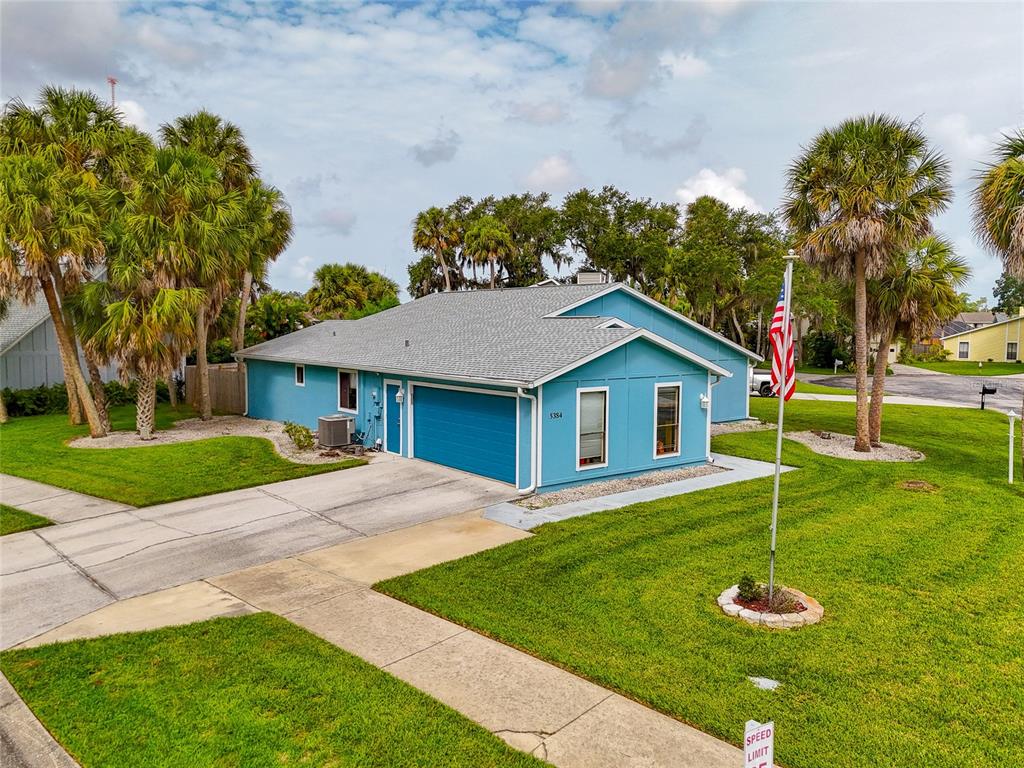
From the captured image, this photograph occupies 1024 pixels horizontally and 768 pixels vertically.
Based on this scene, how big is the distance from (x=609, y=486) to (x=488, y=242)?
101 ft

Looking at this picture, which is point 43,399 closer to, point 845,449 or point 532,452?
point 532,452

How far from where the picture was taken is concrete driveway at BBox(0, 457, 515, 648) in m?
8.00

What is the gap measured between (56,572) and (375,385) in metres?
9.19

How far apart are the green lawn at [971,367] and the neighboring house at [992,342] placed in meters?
1.86

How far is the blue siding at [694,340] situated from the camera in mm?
19641

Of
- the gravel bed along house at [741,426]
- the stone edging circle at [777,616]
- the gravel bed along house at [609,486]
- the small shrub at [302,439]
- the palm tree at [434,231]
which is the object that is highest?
the palm tree at [434,231]

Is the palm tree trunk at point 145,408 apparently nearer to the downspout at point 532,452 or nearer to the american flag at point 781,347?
the downspout at point 532,452

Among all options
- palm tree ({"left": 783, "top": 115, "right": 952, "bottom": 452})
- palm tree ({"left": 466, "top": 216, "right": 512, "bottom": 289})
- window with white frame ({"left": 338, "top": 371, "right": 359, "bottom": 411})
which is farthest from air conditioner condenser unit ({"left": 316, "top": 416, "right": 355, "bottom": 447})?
palm tree ({"left": 466, "top": 216, "right": 512, "bottom": 289})

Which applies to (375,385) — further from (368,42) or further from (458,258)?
(458,258)

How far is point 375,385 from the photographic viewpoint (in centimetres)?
1714

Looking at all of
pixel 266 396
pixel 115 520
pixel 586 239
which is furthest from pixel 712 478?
pixel 586 239

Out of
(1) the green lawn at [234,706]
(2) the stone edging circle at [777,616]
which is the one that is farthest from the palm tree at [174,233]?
(2) the stone edging circle at [777,616]

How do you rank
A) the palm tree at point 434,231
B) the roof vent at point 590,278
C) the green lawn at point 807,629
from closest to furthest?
the green lawn at point 807,629
the roof vent at point 590,278
the palm tree at point 434,231

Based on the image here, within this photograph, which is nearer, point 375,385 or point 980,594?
point 980,594
